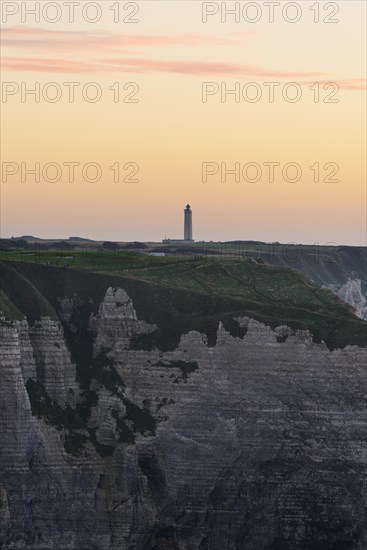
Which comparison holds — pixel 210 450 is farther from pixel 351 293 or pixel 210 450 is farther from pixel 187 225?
pixel 187 225

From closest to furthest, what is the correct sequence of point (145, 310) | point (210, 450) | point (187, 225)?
point (210, 450)
point (145, 310)
point (187, 225)

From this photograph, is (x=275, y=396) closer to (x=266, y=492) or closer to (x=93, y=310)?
(x=266, y=492)

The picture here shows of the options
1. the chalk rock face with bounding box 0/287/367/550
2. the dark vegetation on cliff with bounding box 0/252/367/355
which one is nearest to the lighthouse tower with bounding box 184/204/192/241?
the dark vegetation on cliff with bounding box 0/252/367/355

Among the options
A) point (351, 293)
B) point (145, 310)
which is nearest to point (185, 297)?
point (145, 310)

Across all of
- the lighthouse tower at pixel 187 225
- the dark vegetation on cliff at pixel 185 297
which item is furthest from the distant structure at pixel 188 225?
the dark vegetation on cliff at pixel 185 297

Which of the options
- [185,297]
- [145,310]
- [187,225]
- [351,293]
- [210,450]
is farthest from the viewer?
[187,225]

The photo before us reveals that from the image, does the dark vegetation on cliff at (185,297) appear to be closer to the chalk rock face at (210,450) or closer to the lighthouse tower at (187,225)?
the chalk rock face at (210,450)

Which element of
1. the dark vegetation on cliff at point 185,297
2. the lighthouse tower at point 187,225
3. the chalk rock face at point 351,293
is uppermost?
the lighthouse tower at point 187,225

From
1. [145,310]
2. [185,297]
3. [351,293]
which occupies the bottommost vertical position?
[351,293]

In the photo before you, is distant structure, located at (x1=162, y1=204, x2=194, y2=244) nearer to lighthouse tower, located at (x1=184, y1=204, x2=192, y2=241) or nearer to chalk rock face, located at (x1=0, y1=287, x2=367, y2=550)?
lighthouse tower, located at (x1=184, y1=204, x2=192, y2=241)

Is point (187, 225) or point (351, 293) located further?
point (187, 225)
